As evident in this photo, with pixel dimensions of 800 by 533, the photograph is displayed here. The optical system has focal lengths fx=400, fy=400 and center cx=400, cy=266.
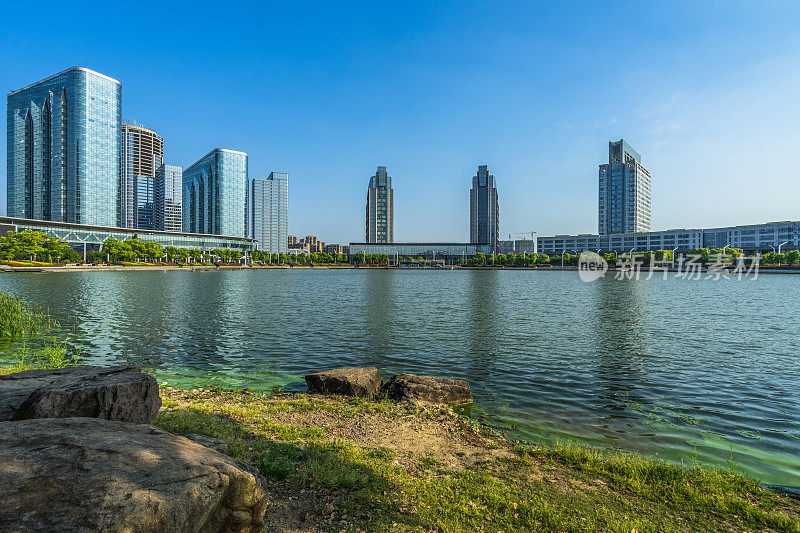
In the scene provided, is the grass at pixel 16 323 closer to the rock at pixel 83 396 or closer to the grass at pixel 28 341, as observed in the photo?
the grass at pixel 28 341

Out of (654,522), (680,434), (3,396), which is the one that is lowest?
(680,434)

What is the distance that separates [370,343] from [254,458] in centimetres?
1951

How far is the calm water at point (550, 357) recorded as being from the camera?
14492 millimetres

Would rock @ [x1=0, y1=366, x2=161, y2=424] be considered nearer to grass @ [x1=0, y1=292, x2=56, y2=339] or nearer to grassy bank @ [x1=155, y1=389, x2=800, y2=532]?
grassy bank @ [x1=155, y1=389, x2=800, y2=532]

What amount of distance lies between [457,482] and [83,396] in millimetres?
8281

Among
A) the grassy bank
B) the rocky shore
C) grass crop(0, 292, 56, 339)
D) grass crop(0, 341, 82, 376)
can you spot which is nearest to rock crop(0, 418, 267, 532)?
the rocky shore

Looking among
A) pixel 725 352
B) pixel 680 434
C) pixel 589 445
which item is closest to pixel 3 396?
Answer: pixel 589 445

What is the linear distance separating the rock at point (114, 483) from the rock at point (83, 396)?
2356 millimetres

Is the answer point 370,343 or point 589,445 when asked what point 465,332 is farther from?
point 589,445

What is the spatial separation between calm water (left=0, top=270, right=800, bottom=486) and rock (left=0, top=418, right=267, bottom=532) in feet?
35.2

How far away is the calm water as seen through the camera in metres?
14.5

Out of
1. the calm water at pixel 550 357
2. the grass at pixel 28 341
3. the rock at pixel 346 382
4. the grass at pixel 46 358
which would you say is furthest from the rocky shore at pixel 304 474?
the grass at pixel 28 341

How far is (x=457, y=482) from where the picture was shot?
9266mm

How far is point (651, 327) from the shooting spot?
117 feet
